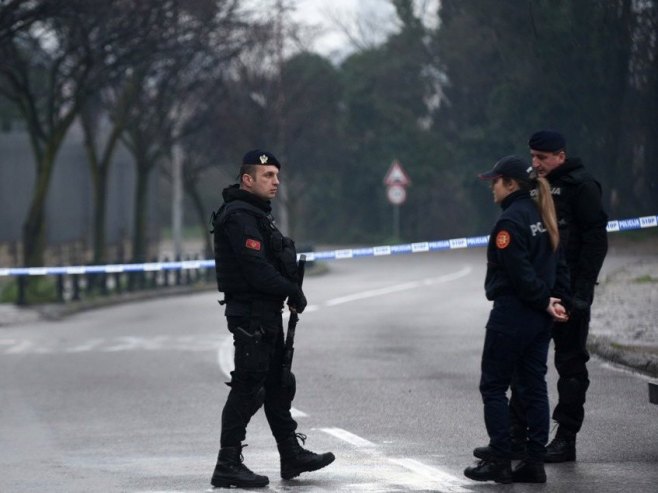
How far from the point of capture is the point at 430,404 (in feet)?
40.3

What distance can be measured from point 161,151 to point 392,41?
2591 cm

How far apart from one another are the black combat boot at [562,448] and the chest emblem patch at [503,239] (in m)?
1.45

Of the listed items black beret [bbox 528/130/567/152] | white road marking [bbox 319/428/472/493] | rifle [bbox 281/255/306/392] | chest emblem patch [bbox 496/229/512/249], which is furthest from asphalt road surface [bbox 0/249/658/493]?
black beret [bbox 528/130/567/152]

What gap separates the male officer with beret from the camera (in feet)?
30.4

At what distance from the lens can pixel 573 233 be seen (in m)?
9.36

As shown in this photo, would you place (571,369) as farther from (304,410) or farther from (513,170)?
(304,410)

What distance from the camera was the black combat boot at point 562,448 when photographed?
924 centimetres

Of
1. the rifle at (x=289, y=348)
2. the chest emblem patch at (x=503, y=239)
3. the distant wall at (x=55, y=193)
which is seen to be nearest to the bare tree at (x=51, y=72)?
the distant wall at (x=55, y=193)

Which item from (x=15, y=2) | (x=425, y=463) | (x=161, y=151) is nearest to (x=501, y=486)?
(x=425, y=463)

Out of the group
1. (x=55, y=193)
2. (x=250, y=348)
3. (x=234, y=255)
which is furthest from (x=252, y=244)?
(x=55, y=193)

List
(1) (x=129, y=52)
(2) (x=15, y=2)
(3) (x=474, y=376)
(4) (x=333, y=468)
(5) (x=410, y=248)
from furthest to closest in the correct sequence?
(1) (x=129, y=52) < (2) (x=15, y=2) < (5) (x=410, y=248) < (3) (x=474, y=376) < (4) (x=333, y=468)

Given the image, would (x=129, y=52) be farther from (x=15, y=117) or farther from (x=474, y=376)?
(x=15, y=117)

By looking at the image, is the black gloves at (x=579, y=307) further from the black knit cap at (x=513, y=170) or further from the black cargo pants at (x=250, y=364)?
the black cargo pants at (x=250, y=364)

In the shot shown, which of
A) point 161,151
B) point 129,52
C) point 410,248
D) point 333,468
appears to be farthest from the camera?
point 161,151
